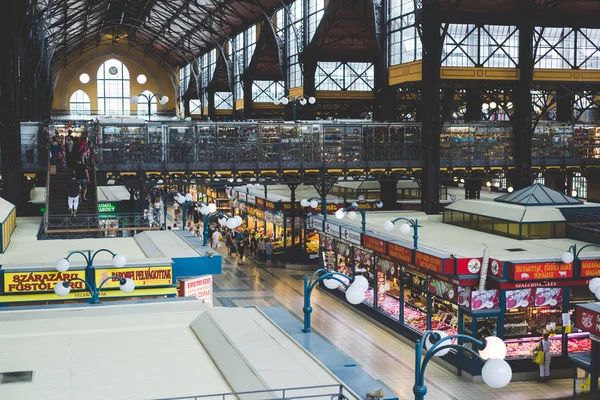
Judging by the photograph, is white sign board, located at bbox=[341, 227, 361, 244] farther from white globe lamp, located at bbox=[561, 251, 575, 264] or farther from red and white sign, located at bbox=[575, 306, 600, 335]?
red and white sign, located at bbox=[575, 306, 600, 335]

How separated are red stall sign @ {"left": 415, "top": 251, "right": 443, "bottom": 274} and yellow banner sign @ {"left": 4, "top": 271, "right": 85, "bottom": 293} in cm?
985

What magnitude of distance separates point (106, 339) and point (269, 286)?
838 inches

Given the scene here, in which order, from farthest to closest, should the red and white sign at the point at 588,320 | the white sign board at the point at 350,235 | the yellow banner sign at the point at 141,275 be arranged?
the white sign board at the point at 350,235 < the yellow banner sign at the point at 141,275 < the red and white sign at the point at 588,320

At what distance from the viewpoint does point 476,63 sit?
1593 inches

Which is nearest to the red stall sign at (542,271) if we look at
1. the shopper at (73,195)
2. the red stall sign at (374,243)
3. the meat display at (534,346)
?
the meat display at (534,346)

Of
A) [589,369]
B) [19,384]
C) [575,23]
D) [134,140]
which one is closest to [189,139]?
[134,140]

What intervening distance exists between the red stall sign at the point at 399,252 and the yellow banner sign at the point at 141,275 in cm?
796

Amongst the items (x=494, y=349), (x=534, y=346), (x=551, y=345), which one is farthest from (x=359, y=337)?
(x=494, y=349)

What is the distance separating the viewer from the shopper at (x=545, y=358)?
824 inches

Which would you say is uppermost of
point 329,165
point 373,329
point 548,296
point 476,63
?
point 476,63

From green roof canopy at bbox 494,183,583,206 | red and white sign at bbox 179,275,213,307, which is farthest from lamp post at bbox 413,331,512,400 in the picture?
green roof canopy at bbox 494,183,583,206

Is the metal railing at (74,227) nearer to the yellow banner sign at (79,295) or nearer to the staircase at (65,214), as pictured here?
the staircase at (65,214)

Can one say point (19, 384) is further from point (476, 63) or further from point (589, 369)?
point (476, 63)

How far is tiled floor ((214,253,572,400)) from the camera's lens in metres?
20.1
